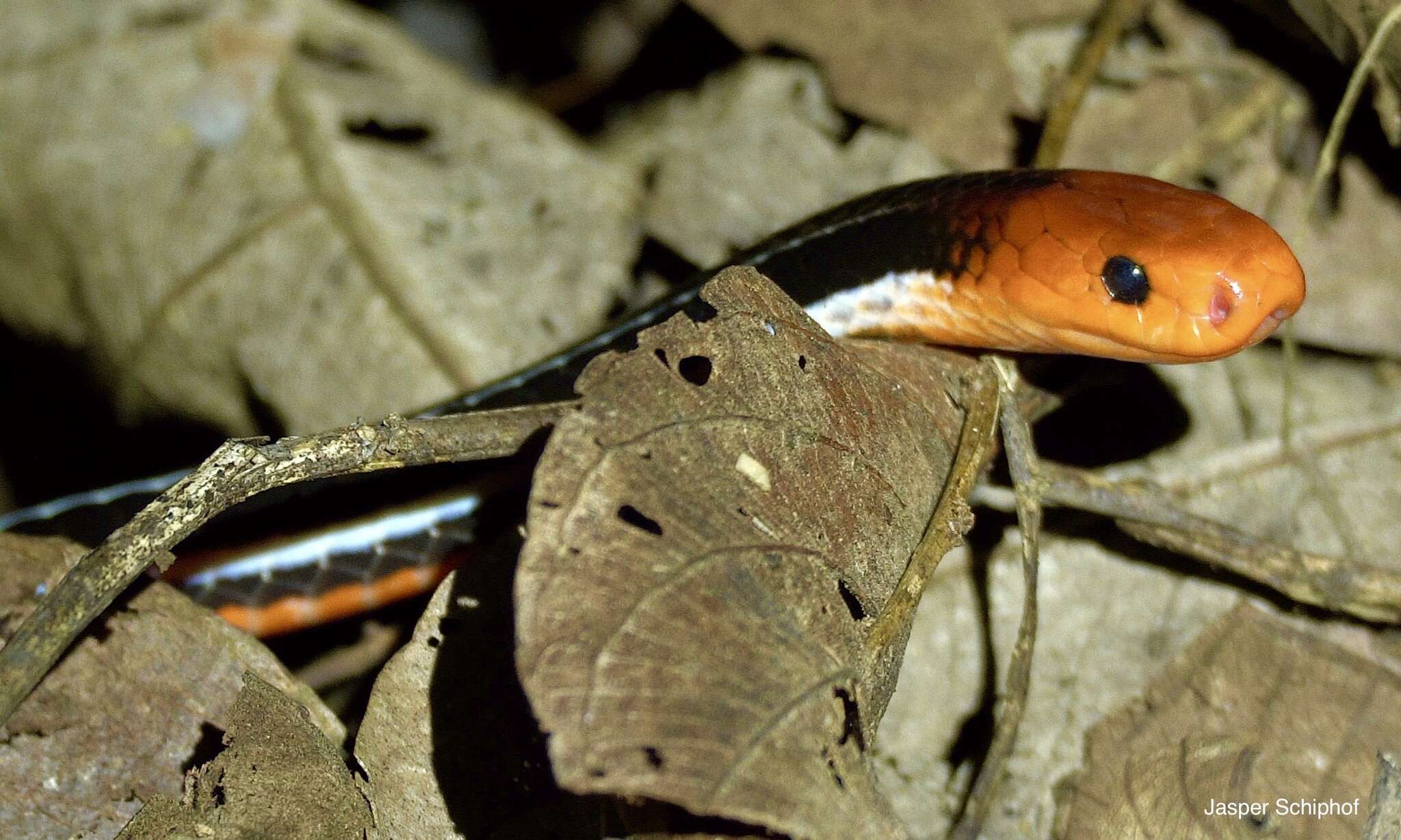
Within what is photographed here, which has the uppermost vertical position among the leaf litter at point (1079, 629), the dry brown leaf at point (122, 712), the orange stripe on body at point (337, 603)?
the dry brown leaf at point (122, 712)

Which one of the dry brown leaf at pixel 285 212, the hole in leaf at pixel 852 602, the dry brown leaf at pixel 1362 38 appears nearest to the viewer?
the hole in leaf at pixel 852 602

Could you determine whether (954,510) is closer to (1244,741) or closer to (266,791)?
(1244,741)

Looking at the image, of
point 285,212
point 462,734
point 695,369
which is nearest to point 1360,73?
point 695,369

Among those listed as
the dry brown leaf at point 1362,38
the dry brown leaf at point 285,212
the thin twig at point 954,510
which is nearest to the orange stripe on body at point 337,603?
the dry brown leaf at point 285,212

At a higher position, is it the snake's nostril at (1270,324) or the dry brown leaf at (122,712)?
the snake's nostril at (1270,324)

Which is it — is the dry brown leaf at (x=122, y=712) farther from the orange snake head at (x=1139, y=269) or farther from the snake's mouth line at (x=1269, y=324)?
the snake's mouth line at (x=1269, y=324)

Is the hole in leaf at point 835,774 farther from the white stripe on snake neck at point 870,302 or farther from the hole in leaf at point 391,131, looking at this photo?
the hole in leaf at point 391,131

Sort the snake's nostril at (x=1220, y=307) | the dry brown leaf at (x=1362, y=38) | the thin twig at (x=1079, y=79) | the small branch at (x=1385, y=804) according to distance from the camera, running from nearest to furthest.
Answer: the small branch at (x=1385, y=804) → the snake's nostril at (x=1220, y=307) → the dry brown leaf at (x=1362, y=38) → the thin twig at (x=1079, y=79)

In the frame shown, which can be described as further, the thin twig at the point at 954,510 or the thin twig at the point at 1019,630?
the thin twig at the point at 1019,630
